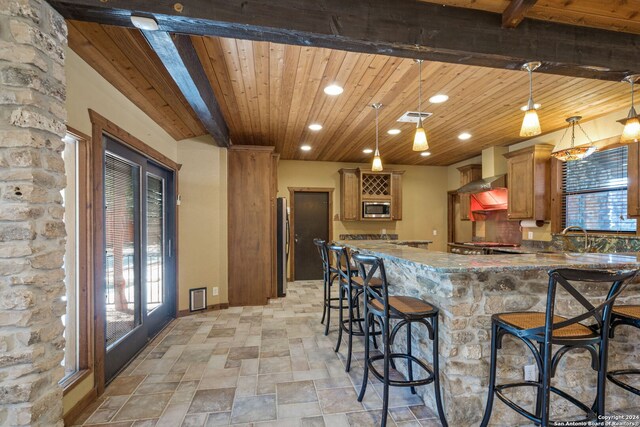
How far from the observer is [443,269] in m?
1.73

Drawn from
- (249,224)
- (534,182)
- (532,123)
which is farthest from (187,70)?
(534,182)

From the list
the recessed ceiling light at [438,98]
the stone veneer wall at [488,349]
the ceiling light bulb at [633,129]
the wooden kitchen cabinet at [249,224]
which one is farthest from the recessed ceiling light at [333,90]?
the ceiling light bulb at [633,129]

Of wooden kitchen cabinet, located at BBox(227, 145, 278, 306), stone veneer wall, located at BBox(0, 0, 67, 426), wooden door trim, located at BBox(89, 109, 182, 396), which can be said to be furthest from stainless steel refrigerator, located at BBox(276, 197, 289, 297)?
stone veneer wall, located at BBox(0, 0, 67, 426)

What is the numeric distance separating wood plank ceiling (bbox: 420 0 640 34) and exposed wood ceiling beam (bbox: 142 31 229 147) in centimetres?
154

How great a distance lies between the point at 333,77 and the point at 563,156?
281 cm

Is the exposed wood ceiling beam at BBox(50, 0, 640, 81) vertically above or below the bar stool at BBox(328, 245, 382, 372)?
above

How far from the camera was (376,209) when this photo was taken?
6.30 metres

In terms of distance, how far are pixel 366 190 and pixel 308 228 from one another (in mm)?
1451

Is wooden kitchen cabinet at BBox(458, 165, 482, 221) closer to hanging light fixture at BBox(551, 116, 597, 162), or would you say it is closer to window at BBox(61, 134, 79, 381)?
hanging light fixture at BBox(551, 116, 597, 162)

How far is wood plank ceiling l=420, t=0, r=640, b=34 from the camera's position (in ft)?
5.95

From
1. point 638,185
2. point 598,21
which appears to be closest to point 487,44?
point 598,21

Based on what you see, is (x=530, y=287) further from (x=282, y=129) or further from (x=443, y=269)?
(x=282, y=129)

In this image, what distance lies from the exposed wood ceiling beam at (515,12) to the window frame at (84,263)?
2.83 m

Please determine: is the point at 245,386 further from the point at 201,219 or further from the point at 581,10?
the point at 581,10
